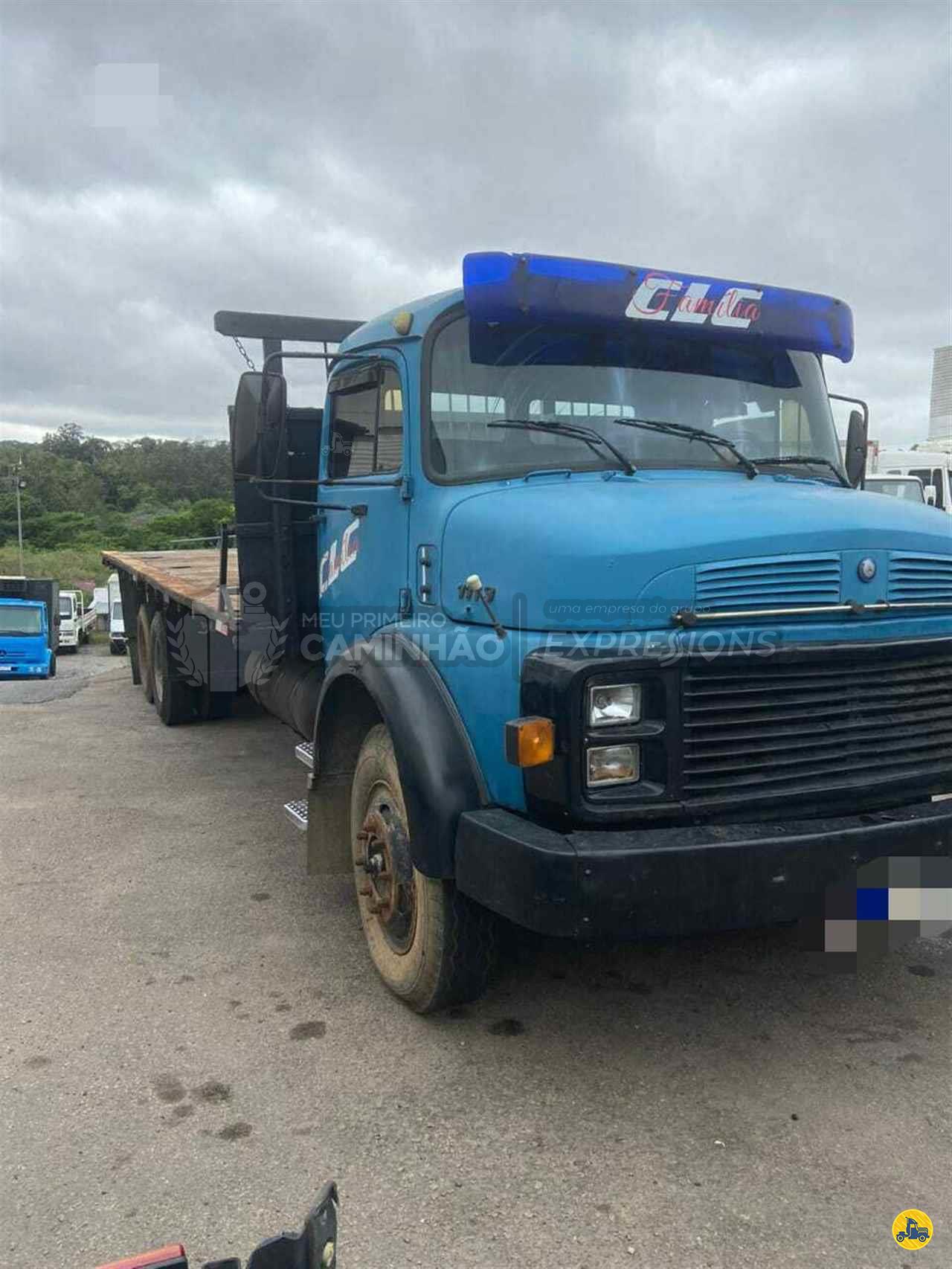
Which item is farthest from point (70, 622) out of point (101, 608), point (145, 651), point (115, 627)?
point (145, 651)

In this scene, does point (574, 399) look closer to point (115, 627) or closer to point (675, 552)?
point (675, 552)

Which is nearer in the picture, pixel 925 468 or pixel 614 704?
pixel 614 704

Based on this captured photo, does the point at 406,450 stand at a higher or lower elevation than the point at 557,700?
higher

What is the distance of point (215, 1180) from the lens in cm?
267

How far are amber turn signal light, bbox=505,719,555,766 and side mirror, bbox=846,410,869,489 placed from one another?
2.41m

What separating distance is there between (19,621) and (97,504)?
54853 mm

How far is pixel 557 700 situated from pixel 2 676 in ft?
69.9

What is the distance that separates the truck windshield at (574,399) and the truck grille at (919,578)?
2.57ft

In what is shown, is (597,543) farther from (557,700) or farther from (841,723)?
(841,723)

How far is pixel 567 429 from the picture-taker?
3.58 m

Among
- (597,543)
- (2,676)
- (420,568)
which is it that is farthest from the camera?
(2,676)

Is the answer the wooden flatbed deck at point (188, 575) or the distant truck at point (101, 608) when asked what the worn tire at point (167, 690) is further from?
the distant truck at point (101, 608)

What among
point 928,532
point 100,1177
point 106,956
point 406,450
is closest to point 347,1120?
point 100,1177

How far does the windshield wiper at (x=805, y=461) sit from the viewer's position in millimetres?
3820
